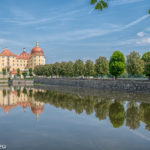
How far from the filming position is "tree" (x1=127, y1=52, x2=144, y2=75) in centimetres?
5044

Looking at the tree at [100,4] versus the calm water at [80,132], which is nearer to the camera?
the tree at [100,4]

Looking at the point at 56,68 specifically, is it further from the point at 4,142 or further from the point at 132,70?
the point at 4,142

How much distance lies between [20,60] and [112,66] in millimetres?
100999

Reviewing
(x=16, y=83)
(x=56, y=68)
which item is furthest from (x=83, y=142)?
(x=16, y=83)

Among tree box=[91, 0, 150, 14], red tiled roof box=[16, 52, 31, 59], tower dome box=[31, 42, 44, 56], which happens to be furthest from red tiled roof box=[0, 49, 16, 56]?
tree box=[91, 0, 150, 14]

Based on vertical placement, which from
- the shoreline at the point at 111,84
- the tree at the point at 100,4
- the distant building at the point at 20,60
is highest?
the distant building at the point at 20,60

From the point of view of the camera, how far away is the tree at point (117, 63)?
189ft

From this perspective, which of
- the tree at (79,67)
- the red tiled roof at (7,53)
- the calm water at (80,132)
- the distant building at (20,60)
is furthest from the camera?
the red tiled roof at (7,53)

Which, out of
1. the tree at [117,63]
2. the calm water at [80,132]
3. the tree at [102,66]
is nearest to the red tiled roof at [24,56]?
the tree at [102,66]

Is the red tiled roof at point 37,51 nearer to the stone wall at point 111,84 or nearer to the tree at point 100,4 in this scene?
the stone wall at point 111,84

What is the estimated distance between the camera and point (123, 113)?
21.1 meters

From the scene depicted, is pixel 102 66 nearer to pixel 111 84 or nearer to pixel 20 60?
pixel 111 84

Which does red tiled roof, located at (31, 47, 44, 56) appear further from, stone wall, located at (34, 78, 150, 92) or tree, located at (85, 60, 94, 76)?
tree, located at (85, 60, 94, 76)

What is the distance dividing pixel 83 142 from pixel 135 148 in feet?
10.7
